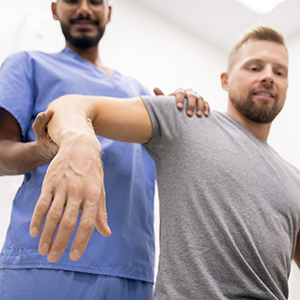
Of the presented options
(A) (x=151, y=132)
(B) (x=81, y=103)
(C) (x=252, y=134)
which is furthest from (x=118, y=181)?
(C) (x=252, y=134)

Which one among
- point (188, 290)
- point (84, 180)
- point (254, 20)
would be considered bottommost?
point (188, 290)

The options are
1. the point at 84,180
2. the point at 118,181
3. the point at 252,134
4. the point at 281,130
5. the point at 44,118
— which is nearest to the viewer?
the point at 84,180

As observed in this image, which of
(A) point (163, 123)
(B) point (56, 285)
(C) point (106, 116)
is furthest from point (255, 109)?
(B) point (56, 285)

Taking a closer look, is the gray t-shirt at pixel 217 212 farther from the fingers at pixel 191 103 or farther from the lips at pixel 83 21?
the lips at pixel 83 21

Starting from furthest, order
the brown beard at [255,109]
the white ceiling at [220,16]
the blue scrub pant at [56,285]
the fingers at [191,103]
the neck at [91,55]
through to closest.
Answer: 1. the white ceiling at [220,16]
2. the neck at [91,55]
3. the brown beard at [255,109]
4. the fingers at [191,103]
5. the blue scrub pant at [56,285]

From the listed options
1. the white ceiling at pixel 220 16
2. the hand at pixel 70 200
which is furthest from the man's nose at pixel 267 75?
the white ceiling at pixel 220 16

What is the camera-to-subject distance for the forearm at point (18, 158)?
0.79 m

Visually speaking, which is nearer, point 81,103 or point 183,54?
point 81,103

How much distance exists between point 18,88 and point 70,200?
58cm

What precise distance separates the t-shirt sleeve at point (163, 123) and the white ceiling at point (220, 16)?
1435mm

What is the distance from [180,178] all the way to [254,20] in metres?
1.70

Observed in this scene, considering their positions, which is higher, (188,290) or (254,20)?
(254,20)

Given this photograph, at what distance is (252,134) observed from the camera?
1009 mm

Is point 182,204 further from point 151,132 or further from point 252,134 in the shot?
point 252,134
